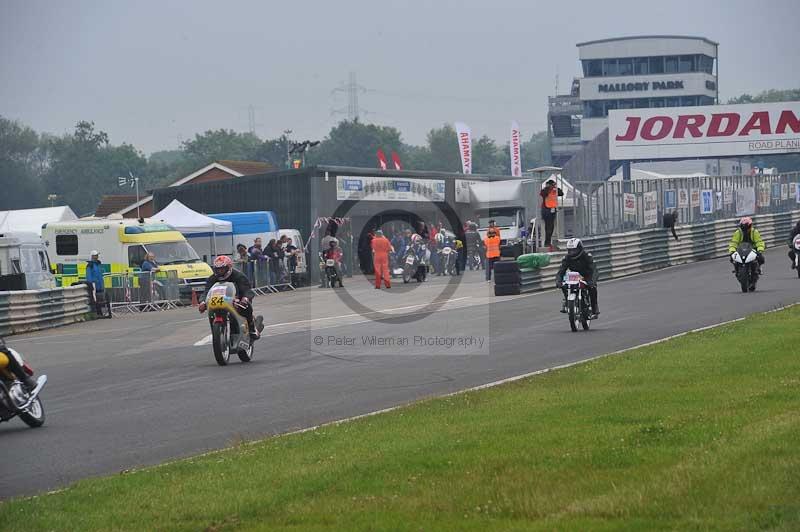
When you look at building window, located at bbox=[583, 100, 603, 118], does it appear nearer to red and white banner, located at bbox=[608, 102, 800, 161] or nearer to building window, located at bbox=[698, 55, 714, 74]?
building window, located at bbox=[698, 55, 714, 74]

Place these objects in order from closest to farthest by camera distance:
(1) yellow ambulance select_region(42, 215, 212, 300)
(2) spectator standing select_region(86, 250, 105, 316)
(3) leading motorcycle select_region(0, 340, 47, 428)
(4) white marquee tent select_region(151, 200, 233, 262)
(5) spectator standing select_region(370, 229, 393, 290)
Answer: (3) leading motorcycle select_region(0, 340, 47, 428), (2) spectator standing select_region(86, 250, 105, 316), (5) spectator standing select_region(370, 229, 393, 290), (1) yellow ambulance select_region(42, 215, 212, 300), (4) white marquee tent select_region(151, 200, 233, 262)

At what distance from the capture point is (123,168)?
118625 millimetres

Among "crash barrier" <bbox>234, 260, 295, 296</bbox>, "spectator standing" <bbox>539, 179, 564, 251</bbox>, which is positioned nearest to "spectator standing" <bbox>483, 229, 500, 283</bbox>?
"spectator standing" <bbox>539, 179, 564, 251</bbox>

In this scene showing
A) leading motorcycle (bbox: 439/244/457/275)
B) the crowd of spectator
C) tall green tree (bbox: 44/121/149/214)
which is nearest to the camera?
Result: the crowd of spectator

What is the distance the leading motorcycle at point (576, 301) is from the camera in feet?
63.2

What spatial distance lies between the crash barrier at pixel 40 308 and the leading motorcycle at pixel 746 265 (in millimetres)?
15785

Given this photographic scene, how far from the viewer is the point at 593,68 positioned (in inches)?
5443

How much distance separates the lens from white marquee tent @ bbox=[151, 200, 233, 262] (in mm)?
39906

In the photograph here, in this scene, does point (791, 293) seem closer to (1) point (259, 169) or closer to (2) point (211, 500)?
(2) point (211, 500)

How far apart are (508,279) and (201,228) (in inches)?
571

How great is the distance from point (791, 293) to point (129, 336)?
13697 mm

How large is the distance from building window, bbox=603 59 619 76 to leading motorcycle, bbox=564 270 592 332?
122 metres

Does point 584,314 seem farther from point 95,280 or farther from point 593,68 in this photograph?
point 593,68

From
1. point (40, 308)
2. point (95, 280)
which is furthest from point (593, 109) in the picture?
point (40, 308)
